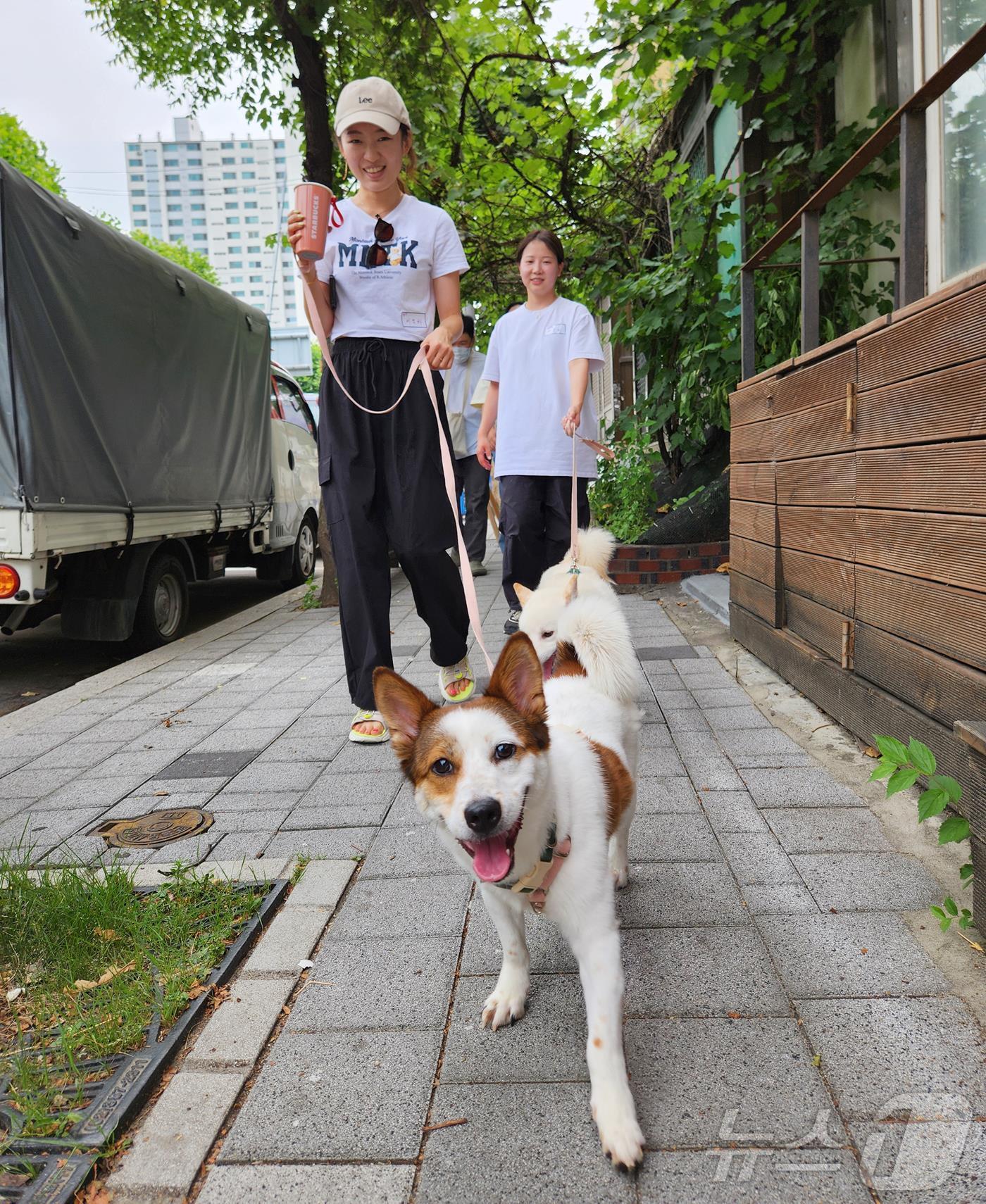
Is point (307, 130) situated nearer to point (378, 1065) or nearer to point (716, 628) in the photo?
point (716, 628)

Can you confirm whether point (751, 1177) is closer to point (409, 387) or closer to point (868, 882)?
point (868, 882)

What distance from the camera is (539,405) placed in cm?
533

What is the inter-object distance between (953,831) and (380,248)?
330cm

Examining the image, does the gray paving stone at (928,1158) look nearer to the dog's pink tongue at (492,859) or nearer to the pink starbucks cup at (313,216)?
the dog's pink tongue at (492,859)

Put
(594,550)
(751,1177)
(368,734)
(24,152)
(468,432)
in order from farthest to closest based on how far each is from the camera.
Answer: (24,152), (468,432), (594,550), (368,734), (751,1177)

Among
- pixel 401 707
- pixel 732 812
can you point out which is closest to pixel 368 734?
pixel 732 812

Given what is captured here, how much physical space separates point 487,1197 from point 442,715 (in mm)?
960

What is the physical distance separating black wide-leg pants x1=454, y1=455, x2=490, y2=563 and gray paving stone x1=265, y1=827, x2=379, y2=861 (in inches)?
253

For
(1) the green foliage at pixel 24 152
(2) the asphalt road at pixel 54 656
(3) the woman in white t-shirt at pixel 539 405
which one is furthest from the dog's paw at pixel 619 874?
(1) the green foliage at pixel 24 152

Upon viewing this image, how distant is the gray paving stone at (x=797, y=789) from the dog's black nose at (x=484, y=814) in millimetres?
1786

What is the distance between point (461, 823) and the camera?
1.83 metres

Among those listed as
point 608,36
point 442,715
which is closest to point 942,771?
point 442,715

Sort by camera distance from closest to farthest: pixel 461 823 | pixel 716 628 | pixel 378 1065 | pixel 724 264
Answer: pixel 461 823
pixel 378 1065
pixel 716 628
pixel 724 264

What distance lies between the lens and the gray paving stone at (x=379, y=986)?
83.5 inches
